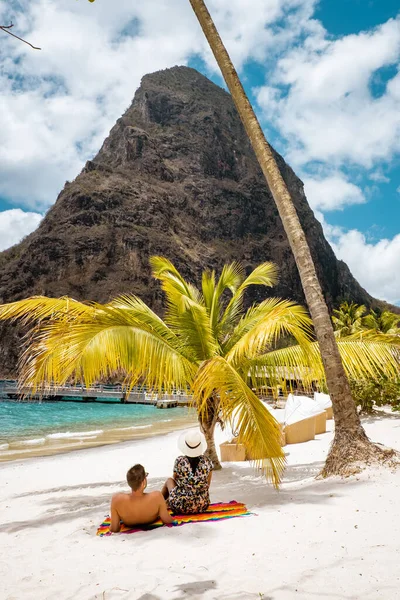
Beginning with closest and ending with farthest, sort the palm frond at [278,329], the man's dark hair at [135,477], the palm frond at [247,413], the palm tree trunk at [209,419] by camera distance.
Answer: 1. the man's dark hair at [135,477]
2. the palm frond at [247,413]
3. the palm frond at [278,329]
4. the palm tree trunk at [209,419]

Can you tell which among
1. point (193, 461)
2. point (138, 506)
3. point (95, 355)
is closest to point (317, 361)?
point (193, 461)

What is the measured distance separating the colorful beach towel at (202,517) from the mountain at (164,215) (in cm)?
7256

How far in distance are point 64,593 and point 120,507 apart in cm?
141

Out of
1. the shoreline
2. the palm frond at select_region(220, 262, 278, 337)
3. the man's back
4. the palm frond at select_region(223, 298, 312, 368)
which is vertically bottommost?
the shoreline

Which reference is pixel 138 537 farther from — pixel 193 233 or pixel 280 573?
pixel 193 233

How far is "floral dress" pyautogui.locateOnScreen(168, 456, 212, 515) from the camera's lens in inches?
189

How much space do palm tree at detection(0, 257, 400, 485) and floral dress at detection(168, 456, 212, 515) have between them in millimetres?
728

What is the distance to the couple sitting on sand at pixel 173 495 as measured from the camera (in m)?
4.39

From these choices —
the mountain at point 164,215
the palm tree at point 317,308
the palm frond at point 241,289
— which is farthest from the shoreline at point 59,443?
the mountain at point 164,215

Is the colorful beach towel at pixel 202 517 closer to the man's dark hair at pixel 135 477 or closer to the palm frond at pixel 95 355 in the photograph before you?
the man's dark hair at pixel 135 477

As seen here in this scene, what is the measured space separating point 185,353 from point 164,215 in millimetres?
87047

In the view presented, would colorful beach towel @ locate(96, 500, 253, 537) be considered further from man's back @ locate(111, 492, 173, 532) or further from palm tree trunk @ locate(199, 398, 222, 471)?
palm tree trunk @ locate(199, 398, 222, 471)

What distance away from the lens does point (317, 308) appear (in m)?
6.31

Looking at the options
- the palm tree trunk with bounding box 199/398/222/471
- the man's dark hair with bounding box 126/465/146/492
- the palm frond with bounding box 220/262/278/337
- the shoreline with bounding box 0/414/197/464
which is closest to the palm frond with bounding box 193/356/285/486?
the man's dark hair with bounding box 126/465/146/492
